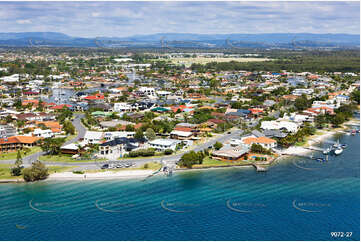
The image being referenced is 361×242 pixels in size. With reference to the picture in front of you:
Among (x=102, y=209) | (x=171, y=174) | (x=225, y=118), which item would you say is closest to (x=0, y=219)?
(x=102, y=209)

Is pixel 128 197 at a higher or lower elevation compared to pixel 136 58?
lower

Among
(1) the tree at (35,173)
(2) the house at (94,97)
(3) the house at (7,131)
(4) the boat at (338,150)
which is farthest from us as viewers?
(2) the house at (94,97)

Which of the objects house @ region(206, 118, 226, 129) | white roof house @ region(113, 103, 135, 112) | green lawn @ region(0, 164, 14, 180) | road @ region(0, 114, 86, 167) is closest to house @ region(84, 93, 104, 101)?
white roof house @ region(113, 103, 135, 112)

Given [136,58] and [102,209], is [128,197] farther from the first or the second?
[136,58]

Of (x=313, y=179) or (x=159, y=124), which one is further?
(x=159, y=124)

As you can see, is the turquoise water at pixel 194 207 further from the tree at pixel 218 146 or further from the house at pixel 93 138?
the house at pixel 93 138

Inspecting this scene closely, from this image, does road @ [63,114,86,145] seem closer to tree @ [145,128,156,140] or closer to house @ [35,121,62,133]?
house @ [35,121,62,133]

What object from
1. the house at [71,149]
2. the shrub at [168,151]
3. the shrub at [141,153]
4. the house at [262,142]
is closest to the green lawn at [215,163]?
the shrub at [168,151]
